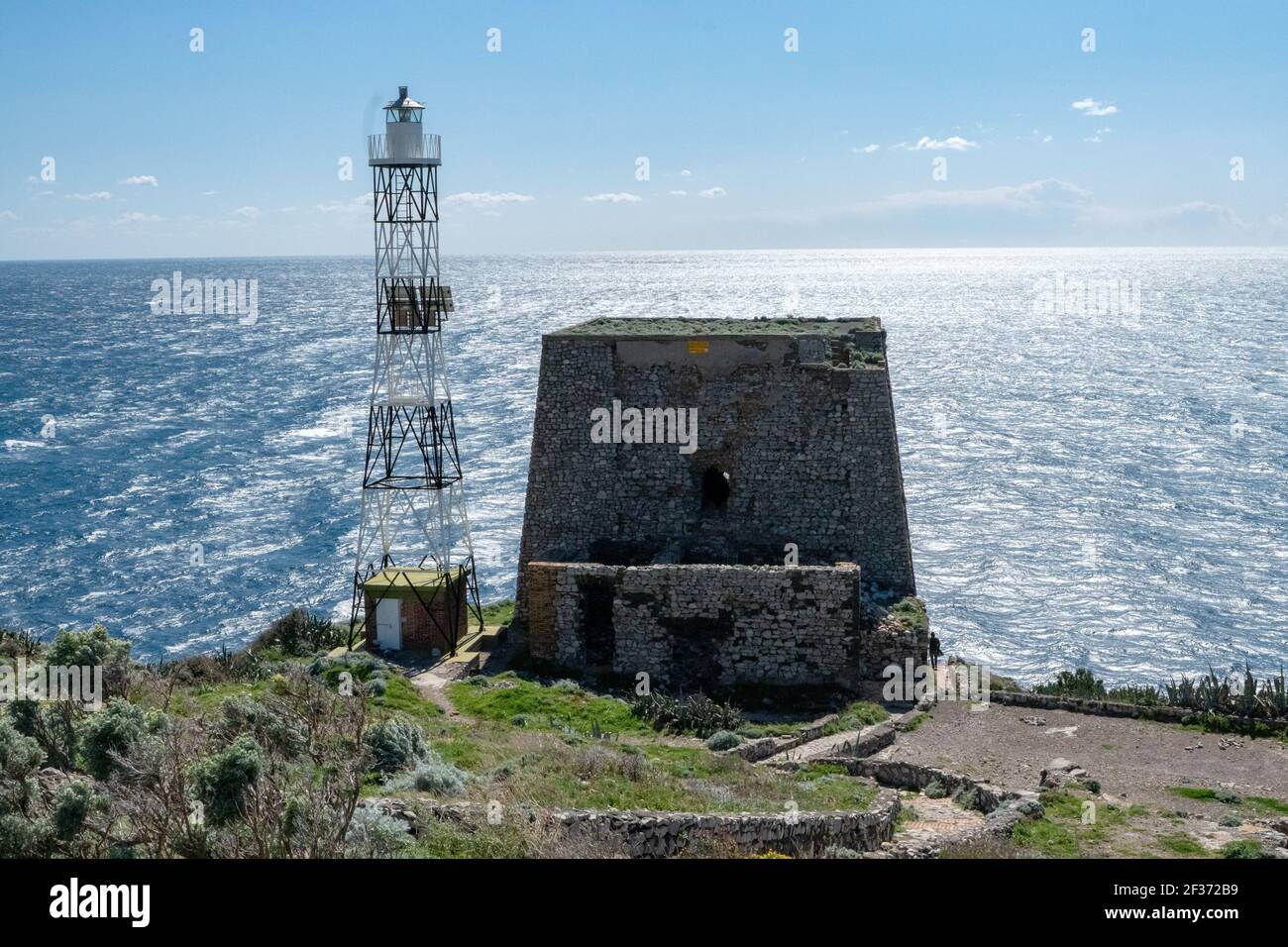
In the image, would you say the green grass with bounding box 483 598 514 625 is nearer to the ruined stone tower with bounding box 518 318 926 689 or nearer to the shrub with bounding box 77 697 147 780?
the ruined stone tower with bounding box 518 318 926 689

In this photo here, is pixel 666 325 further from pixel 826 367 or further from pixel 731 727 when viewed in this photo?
pixel 731 727

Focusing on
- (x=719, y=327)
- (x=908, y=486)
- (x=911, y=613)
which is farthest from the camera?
(x=908, y=486)

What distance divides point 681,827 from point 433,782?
3377 mm

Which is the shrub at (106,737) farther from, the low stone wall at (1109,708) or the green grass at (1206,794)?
the low stone wall at (1109,708)

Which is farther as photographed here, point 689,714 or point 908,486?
point 908,486

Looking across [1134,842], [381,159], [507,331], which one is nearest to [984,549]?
[381,159]

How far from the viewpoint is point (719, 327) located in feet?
104

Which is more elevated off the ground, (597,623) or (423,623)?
(597,623)

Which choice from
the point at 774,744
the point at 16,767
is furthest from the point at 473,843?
the point at 774,744

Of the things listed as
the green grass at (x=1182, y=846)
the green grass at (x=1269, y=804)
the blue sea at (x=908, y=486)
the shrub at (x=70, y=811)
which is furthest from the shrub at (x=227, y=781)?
the blue sea at (x=908, y=486)

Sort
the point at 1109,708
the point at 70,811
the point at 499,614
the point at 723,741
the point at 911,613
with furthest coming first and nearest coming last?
the point at 499,614 → the point at 911,613 → the point at 1109,708 → the point at 723,741 → the point at 70,811

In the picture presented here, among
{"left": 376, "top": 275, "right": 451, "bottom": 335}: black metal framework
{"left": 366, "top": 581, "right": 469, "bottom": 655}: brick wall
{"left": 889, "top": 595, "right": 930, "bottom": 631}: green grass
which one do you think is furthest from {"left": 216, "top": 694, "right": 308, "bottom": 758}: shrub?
{"left": 889, "top": 595, "right": 930, "bottom": 631}: green grass

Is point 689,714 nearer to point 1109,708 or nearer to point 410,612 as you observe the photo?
point 410,612

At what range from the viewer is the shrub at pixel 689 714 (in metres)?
24.2
